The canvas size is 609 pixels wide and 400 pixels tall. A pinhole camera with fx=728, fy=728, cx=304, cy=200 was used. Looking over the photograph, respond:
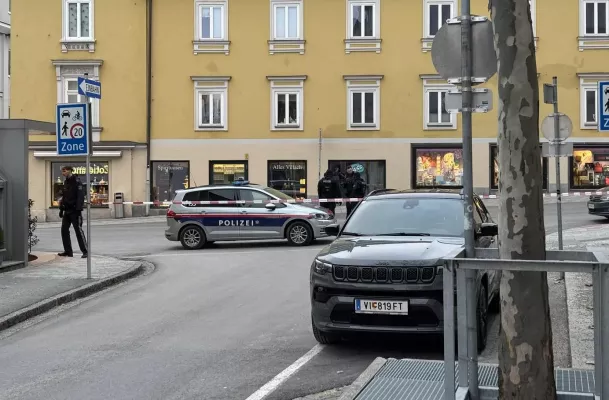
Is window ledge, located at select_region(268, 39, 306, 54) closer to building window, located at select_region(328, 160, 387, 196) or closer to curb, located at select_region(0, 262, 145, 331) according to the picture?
building window, located at select_region(328, 160, 387, 196)

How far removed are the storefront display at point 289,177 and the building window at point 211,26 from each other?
5.55 m

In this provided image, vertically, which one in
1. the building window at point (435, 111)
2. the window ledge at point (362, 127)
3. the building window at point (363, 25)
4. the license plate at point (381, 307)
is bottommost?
the license plate at point (381, 307)

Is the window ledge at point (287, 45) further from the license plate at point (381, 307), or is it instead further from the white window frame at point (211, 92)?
the license plate at point (381, 307)

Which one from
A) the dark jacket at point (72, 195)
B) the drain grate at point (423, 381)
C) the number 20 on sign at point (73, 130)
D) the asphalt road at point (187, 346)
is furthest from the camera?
the dark jacket at point (72, 195)

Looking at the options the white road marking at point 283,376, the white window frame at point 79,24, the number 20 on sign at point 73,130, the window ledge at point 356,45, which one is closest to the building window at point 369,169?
the window ledge at point 356,45

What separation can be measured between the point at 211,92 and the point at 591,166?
16702mm

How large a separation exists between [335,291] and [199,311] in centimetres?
344

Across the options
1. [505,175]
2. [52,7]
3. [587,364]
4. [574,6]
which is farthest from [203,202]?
[574,6]

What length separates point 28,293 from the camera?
11.2 metres

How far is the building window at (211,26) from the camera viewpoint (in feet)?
105

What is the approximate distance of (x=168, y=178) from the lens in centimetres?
3216

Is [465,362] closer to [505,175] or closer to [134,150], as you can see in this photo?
[505,175]

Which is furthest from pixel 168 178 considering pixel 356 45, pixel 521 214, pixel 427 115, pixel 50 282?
pixel 521 214

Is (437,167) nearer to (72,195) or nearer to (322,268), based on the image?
(72,195)
